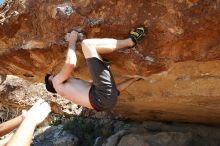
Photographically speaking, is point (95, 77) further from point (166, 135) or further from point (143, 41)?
point (166, 135)

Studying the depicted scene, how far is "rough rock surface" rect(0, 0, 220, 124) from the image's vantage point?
5570mm

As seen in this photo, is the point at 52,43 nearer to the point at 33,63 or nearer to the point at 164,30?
the point at 33,63

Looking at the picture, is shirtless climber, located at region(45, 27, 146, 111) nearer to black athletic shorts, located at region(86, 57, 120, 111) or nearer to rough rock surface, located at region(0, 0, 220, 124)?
black athletic shorts, located at region(86, 57, 120, 111)

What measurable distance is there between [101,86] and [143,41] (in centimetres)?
88

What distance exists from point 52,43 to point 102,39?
1072 millimetres

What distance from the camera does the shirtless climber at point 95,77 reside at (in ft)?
18.5

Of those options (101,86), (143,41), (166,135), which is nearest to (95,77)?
(101,86)

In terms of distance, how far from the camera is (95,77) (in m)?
5.61

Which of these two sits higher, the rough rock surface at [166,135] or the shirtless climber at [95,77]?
the shirtless climber at [95,77]

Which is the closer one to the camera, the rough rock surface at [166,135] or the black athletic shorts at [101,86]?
the black athletic shorts at [101,86]

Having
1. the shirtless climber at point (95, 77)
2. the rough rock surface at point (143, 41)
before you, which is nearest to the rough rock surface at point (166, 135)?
the rough rock surface at point (143, 41)

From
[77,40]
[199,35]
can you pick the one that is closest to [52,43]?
[77,40]

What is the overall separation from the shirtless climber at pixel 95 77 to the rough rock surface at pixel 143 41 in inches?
7.6

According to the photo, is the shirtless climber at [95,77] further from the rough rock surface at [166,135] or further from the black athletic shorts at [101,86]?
the rough rock surface at [166,135]
